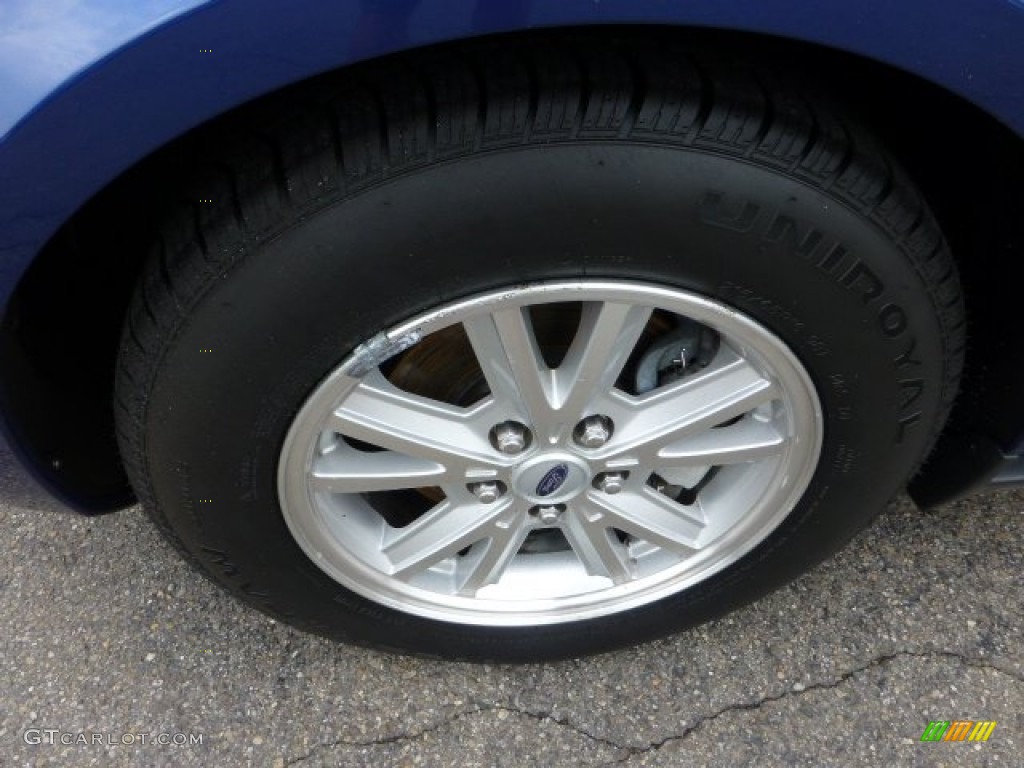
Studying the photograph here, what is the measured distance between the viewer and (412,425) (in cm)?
149

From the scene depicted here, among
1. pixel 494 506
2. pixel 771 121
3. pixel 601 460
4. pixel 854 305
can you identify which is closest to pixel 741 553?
pixel 601 460

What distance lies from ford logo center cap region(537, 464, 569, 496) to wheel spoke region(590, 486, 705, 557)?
10cm

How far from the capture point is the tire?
1171 millimetres

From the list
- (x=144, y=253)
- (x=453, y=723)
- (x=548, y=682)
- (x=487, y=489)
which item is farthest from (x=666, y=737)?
(x=144, y=253)

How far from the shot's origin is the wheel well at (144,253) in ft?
4.30

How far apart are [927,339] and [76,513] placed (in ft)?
4.82

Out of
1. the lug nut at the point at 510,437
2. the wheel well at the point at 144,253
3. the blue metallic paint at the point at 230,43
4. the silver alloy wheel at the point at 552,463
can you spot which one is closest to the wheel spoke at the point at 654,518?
the silver alloy wheel at the point at 552,463

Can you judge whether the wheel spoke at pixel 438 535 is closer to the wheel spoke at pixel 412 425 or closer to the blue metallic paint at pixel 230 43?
the wheel spoke at pixel 412 425

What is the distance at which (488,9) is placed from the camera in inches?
39.0

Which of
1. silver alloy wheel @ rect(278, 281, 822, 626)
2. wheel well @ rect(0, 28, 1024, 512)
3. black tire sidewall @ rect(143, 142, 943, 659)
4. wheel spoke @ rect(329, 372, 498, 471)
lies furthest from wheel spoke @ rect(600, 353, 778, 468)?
wheel well @ rect(0, 28, 1024, 512)

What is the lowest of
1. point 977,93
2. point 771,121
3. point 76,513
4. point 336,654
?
point 336,654

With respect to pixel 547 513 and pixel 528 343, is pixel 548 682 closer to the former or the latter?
pixel 547 513

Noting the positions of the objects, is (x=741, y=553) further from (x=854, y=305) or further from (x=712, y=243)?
(x=712, y=243)

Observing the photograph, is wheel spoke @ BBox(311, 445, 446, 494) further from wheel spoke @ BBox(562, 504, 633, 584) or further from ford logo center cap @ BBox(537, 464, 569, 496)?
wheel spoke @ BBox(562, 504, 633, 584)
